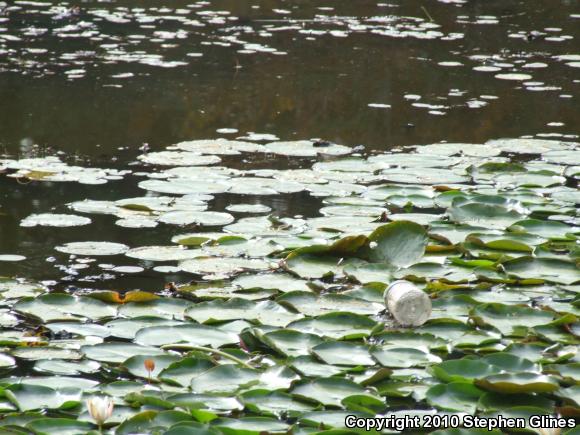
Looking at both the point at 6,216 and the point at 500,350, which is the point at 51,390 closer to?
the point at 500,350

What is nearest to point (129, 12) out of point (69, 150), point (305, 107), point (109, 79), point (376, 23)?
point (376, 23)

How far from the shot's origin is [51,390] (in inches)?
94.7

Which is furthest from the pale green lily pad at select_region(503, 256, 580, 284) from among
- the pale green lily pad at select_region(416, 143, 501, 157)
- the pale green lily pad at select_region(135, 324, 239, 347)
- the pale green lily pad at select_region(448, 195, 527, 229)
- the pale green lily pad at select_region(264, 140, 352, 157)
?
the pale green lily pad at select_region(264, 140, 352, 157)

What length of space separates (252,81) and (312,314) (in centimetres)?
400

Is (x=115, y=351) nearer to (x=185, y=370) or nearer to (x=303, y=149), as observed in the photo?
(x=185, y=370)

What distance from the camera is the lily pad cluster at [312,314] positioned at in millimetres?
2342

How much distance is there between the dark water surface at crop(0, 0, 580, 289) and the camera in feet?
15.6

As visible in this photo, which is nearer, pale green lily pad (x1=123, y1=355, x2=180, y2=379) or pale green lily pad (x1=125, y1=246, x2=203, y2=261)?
pale green lily pad (x1=123, y1=355, x2=180, y2=379)

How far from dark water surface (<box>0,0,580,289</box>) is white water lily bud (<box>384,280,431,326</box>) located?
2.91ft

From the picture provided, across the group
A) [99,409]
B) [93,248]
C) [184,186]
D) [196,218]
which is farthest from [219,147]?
[99,409]

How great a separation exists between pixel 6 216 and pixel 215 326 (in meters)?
1.51

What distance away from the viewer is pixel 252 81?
6.74m

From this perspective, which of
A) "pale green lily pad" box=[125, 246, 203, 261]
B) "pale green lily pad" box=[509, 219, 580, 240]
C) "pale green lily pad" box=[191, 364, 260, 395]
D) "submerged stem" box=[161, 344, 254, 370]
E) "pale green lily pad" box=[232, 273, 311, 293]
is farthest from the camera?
"pale green lily pad" box=[509, 219, 580, 240]

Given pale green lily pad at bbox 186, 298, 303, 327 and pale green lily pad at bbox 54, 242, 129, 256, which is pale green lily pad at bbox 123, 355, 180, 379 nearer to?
pale green lily pad at bbox 186, 298, 303, 327
